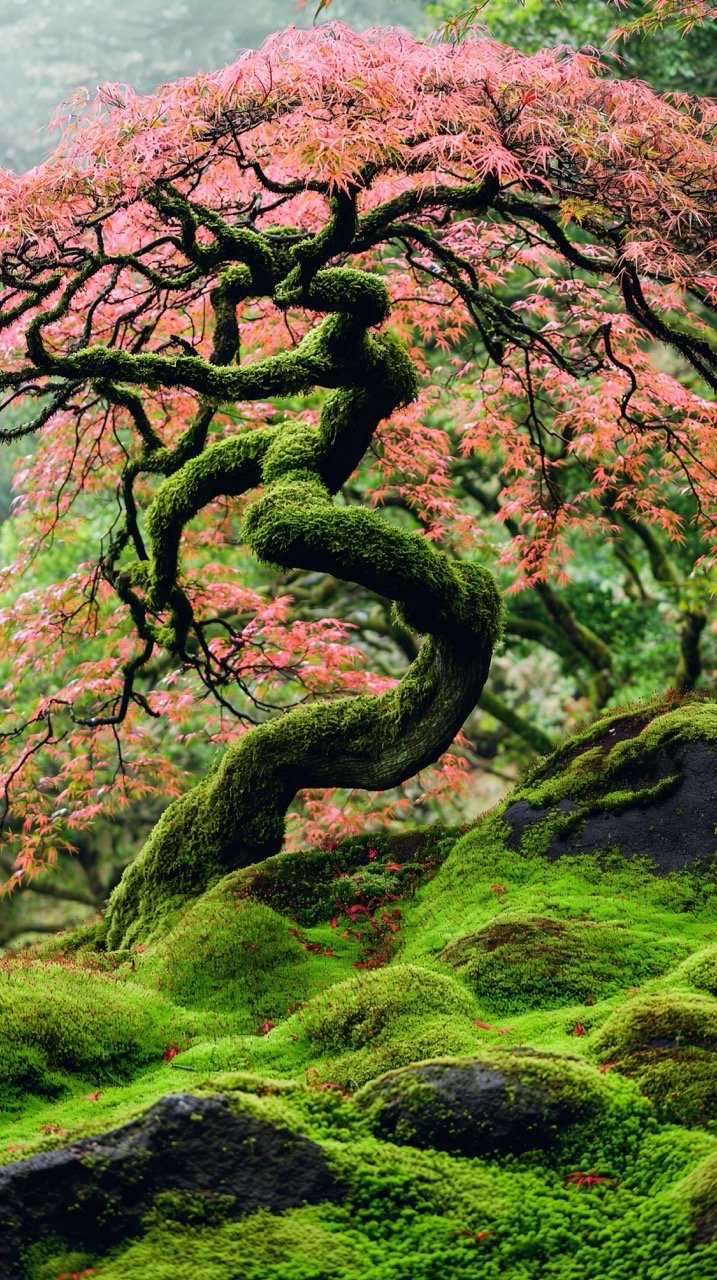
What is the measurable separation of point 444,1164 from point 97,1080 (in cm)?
178

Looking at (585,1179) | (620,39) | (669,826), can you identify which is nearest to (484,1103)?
(585,1179)

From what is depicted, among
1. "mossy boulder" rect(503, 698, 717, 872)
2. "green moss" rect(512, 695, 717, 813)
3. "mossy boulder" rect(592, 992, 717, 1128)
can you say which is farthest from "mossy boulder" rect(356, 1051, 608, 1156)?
"green moss" rect(512, 695, 717, 813)

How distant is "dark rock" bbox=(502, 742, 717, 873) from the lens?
564cm

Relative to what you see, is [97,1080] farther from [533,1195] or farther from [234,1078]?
[533,1195]

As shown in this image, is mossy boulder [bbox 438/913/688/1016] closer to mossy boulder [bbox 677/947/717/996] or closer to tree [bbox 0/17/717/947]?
mossy boulder [bbox 677/947/717/996]

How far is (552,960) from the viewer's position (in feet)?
15.5

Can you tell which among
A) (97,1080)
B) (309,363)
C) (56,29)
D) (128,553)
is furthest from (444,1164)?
(56,29)

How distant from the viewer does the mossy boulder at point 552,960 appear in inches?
179

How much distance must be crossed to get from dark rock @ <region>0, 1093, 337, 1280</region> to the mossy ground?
0.04 m

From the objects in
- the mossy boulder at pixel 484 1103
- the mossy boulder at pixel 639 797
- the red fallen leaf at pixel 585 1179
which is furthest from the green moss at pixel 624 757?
the red fallen leaf at pixel 585 1179

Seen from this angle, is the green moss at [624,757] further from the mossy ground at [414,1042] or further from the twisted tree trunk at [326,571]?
the twisted tree trunk at [326,571]

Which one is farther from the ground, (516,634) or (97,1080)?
(516,634)

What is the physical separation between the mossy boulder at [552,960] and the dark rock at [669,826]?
769 mm

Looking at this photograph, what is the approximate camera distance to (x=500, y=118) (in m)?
4.81
